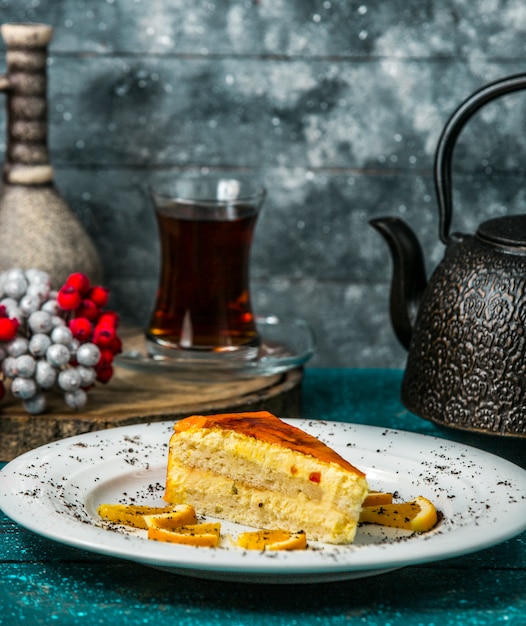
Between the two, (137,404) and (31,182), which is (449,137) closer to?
(137,404)

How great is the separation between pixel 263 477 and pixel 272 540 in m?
0.09

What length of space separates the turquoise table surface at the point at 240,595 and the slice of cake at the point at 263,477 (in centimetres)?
6

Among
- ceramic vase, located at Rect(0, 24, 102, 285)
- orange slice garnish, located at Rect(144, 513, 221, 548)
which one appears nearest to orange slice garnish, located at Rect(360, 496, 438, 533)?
orange slice garnish, located at Rect(144, 513, 221, 548)

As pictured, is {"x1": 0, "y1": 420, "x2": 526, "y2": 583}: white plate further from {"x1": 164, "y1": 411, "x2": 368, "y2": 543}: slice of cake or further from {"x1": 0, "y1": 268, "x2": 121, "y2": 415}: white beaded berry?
{"x1": 0, "y1": 268, "x2": 121, "y2": 415}: white beaded berry

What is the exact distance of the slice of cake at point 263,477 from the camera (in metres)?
0.84

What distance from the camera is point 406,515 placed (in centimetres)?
87

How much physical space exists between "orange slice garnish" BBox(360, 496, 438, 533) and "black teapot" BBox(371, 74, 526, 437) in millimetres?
211

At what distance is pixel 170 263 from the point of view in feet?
4.43

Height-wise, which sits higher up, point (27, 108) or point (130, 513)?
point (27, 108)

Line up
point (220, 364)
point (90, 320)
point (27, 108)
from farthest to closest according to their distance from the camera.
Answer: point (27, 108) → point (220, 364) → point (90, 320)

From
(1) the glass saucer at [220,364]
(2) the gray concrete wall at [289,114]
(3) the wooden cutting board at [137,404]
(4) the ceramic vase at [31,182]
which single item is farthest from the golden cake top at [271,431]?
(2) the gray concrete wall at [289,114]

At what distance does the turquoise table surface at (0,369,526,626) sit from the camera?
0.77 meters

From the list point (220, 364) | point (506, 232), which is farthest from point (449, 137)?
point (220, 364)

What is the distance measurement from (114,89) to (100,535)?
1.00m
